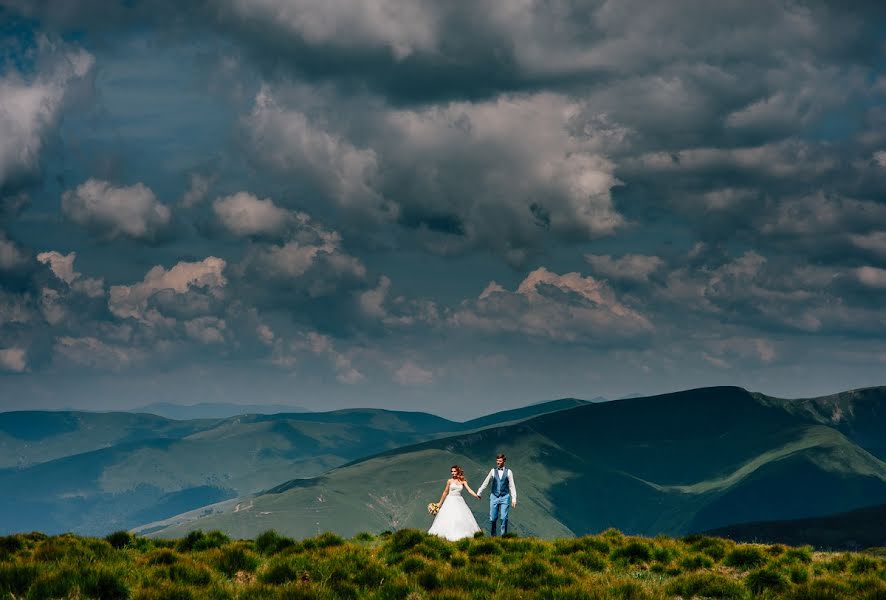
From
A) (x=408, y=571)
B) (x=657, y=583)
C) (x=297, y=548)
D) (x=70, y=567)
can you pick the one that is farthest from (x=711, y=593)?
(x=70, y=567)

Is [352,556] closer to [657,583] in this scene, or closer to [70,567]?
[70,567]

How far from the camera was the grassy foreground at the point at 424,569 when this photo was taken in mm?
15227

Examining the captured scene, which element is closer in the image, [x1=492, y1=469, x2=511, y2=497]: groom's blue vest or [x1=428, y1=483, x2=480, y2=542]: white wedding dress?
[x1=428, y1=483, x2=480, y2=542]: white wedding dress

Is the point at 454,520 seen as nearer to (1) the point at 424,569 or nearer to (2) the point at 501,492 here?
(2) the point at 501,492

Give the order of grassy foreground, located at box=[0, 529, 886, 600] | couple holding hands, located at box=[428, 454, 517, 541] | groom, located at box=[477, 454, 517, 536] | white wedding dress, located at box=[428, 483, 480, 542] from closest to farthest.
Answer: grassy foreground, located at box=[0, 529, 886, 600], white wedding dress, located at box=[428, 483, 480, 542], couple holding hands, located at box=[428, 454, 517, 541], groom, located at box=[477, 454, 517, 536]

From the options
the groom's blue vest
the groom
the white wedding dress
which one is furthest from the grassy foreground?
the groom's blue vest

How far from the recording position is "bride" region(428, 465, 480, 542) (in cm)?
3453

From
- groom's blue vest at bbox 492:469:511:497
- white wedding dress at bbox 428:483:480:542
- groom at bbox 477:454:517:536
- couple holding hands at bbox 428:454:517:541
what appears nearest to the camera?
white wedding dress at bbox 428:483:480:542

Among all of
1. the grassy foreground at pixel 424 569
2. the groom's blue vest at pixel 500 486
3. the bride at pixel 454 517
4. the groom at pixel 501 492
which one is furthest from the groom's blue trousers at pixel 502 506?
the grassy foreground at pixel 424 569

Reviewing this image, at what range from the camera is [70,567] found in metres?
16.0

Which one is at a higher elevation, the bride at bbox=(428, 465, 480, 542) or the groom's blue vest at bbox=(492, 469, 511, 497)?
the groom's blue vest at bbox=(492, 469, 511, 497)

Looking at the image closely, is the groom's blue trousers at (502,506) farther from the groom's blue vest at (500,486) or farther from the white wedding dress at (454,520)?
the white wedding dress at (454,520)

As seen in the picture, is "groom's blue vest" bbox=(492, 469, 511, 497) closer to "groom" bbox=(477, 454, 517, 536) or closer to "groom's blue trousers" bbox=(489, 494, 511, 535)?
"groom" bbox=(477, 454, 517, 536)

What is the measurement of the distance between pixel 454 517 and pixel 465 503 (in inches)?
52.0
